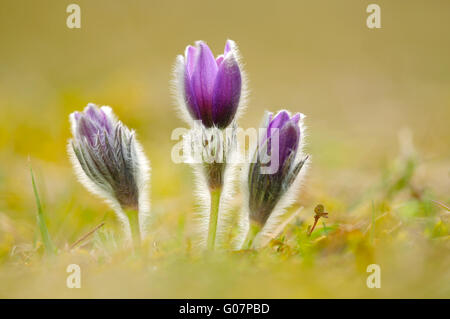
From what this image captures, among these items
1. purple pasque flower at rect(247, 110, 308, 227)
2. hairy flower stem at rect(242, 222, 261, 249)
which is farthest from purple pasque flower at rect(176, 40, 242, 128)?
hairy flower stem at rect(242, 222, 261, 249)

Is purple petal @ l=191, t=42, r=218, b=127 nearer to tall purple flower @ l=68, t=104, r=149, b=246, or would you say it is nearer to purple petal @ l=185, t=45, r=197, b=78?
purple petal @ l=185, t=45, r=197, b=78

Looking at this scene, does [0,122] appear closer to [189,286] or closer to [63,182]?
[63,182]

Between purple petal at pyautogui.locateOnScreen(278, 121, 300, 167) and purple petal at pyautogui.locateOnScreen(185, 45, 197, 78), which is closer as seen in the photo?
purple petal at pyautogui.locateOnScreen(278, 121, 300, 167)

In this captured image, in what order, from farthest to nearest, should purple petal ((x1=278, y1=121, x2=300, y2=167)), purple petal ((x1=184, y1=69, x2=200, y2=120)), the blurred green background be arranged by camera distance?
purple petal ((x1=184, y1=69, x2=200, y2=120)), purple petal ((x1=278, y1=121, x2=300, y2=167)), the blurred green background

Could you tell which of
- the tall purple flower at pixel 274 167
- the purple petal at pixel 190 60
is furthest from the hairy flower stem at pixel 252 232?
the purple petal at pixel 190 60

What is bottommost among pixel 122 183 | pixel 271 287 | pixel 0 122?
pixel 271 287

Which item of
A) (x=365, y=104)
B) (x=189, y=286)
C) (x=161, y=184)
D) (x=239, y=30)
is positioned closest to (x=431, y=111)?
(x=365, y=104)

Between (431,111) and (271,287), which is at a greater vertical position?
(431,111)

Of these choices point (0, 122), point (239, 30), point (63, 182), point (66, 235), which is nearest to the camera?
point (66, 235)
